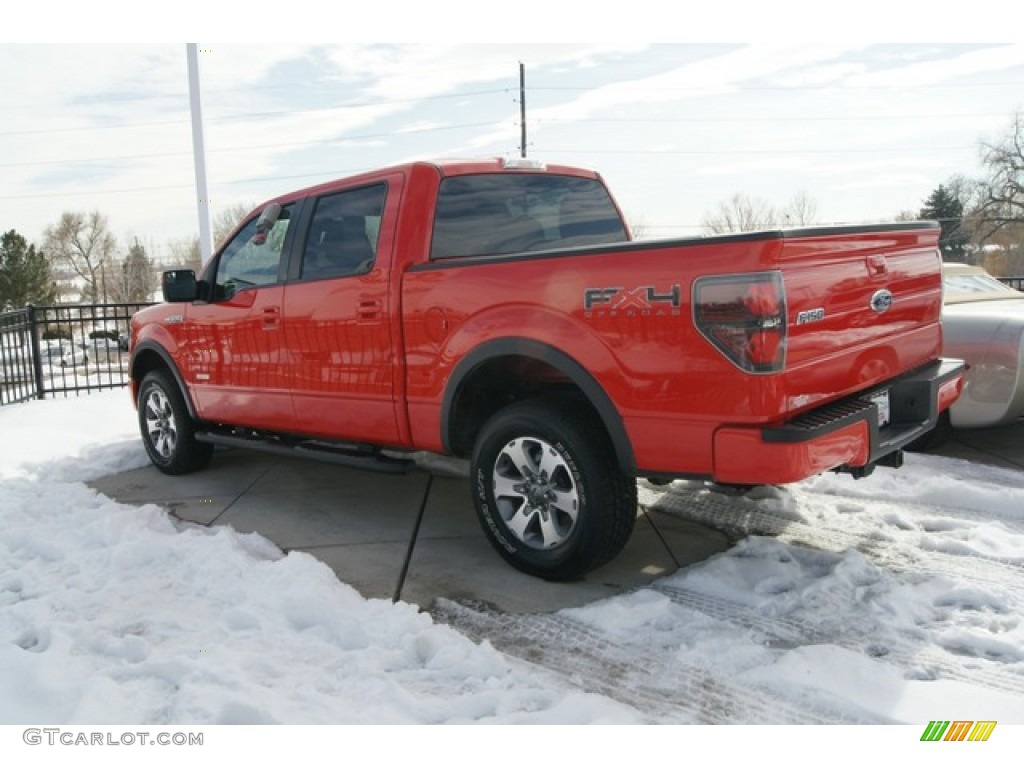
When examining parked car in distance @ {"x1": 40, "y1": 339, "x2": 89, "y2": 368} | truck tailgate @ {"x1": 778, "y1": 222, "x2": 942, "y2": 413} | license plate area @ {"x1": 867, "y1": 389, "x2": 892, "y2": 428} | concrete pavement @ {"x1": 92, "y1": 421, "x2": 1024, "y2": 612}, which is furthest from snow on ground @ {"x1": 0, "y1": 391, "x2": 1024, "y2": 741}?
parked car in distance @ {"x1": 40, "y1": 339, "x2": 89, "y2": 368}

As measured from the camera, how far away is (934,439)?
595cm

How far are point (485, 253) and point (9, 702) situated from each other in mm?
2929

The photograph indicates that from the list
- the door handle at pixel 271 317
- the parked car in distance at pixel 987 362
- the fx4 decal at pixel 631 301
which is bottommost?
the parked car in distance at pixel 987 362

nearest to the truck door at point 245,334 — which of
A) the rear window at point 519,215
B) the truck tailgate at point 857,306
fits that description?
the rear window at point 519,215

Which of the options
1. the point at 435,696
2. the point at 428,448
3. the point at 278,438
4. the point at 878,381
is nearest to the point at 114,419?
the point at 278,438

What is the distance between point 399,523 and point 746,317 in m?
2.69

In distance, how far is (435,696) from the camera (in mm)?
2764

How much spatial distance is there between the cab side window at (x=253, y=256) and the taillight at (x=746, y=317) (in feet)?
9.95

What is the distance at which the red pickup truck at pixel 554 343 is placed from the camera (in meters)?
3.06

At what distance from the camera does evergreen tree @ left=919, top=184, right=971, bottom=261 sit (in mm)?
58781

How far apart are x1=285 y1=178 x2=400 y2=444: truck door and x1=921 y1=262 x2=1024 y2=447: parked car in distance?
3801 millimetres

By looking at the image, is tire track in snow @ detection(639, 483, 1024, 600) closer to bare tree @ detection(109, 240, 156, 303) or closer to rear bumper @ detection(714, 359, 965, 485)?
rear bumper @ detection(714, 359, 965, 485)

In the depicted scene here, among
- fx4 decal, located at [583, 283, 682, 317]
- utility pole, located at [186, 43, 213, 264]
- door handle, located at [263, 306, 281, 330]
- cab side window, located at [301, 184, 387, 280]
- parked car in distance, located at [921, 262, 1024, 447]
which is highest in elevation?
utility pole, located at [186, 43, 213, 264]

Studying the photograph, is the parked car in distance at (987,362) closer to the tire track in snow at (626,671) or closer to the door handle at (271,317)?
the tire track in snow at (626,671)
